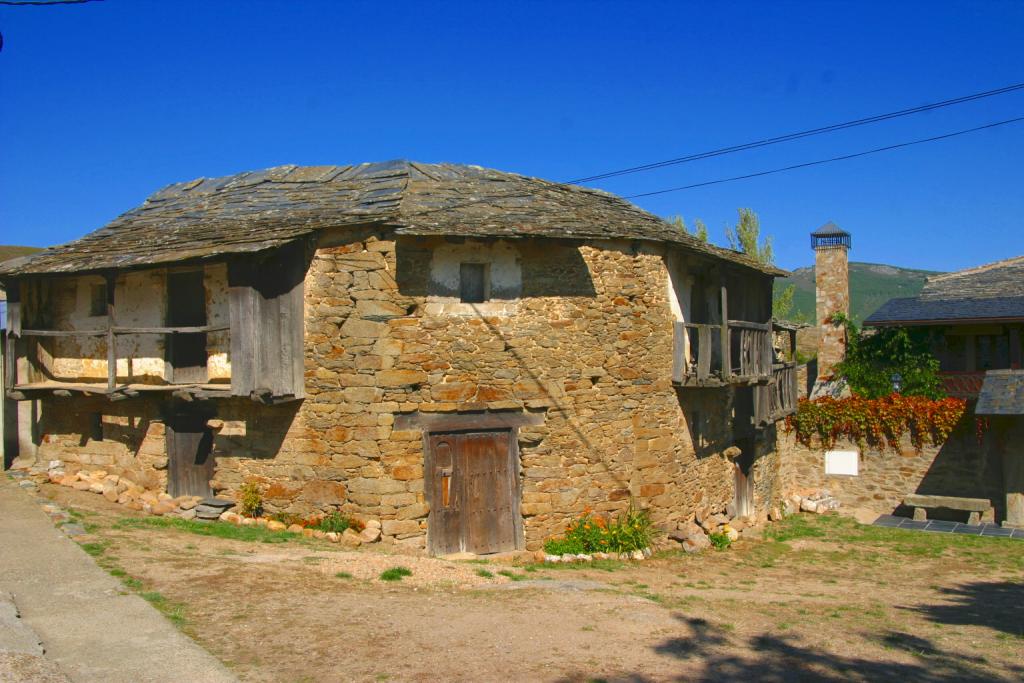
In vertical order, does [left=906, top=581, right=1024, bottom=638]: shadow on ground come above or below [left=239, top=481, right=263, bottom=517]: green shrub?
below

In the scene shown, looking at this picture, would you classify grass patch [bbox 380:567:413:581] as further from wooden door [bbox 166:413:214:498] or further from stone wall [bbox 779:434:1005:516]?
stone wall [bbox 779:434:1005:516]

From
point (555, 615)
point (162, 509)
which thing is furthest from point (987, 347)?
point (162, 509)

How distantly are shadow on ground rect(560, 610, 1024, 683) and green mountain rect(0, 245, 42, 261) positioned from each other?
68.1 ft

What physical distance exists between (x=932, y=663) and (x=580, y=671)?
3512 mm

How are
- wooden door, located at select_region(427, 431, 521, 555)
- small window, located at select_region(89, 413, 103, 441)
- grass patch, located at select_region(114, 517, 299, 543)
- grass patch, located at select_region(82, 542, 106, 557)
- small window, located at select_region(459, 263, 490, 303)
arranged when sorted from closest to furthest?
grass patch, located at select_region(82, 542, 106, 557) < grass patch, located at select_region(114, 517, 299, 543) < wooden door, located at select_region(427, 431, 521, 555) < small window, located at select_region(459, 263, 490, 303) < small window, located at select_region(89, 413, 103, 441)

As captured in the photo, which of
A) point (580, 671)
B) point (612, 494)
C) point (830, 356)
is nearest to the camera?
point (580, 671)

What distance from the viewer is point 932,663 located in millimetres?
7902

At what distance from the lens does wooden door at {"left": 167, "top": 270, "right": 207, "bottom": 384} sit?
1390cm

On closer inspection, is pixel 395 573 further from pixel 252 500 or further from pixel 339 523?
pixel 252 500

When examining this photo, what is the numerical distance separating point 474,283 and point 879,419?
40.3 feet

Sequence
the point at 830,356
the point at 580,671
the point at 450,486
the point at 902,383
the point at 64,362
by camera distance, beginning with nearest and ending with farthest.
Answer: the point at 580,671
the point at 450,486
the point at 64,362
the point at 902,383
the point at 830,356

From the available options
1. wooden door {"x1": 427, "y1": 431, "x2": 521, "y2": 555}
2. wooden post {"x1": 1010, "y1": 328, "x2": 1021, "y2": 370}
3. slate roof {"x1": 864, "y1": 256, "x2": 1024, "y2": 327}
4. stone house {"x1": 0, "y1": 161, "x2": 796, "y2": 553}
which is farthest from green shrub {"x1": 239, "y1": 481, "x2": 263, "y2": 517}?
wooden post {"x1": 1010, "y1": 328, "x2": 1021, "y2": 370}

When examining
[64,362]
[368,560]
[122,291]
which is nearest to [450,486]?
[368,560]

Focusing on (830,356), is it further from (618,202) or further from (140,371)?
(140,371)
